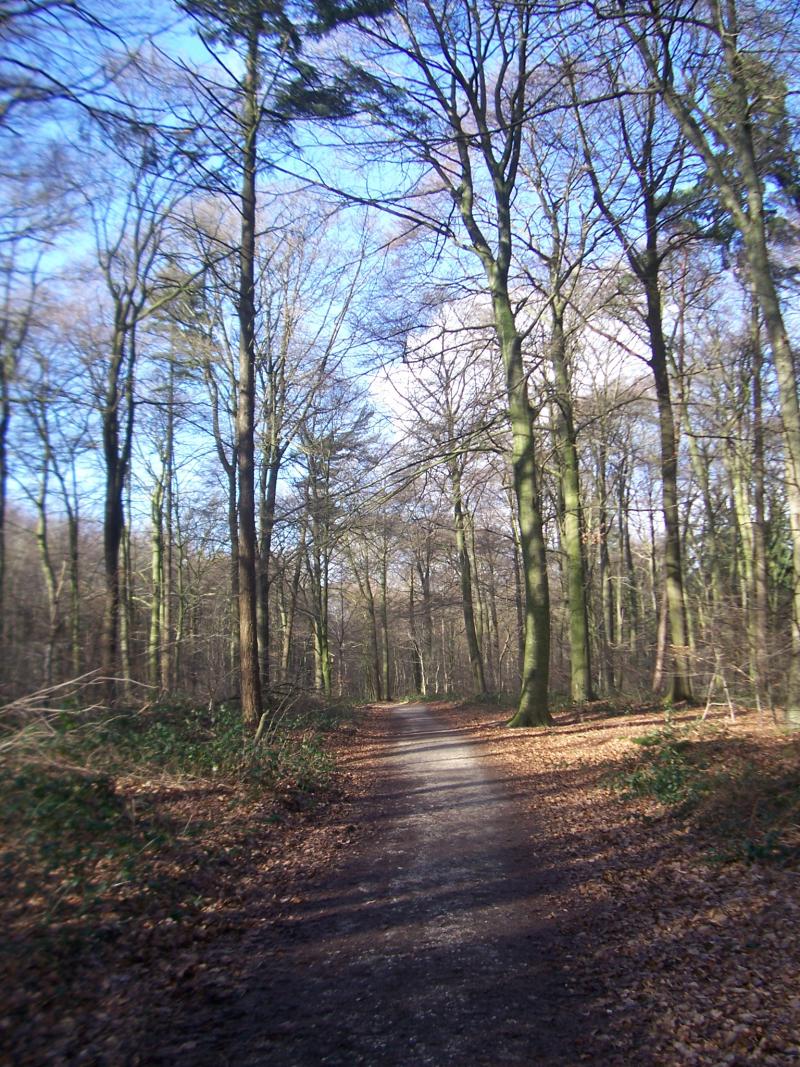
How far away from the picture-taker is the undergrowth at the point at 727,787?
5617 mm

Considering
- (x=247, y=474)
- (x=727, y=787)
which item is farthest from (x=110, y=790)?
(x=247, y=474)

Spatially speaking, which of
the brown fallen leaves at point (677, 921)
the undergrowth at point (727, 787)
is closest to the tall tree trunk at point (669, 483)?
the undergrowth at point (727, 787)

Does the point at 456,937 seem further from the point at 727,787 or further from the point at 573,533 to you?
the point at 573,533

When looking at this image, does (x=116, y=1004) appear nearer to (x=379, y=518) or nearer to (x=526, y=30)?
(x=379, y=518)

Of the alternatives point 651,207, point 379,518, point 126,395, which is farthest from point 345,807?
point 651,207

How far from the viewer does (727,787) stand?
6.58 m

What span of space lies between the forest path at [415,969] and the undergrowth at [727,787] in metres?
1.59

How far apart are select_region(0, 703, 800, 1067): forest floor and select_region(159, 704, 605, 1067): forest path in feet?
0.06

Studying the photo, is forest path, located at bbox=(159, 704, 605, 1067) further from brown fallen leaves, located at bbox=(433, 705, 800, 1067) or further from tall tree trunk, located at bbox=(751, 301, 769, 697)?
tall tree trunk, located at bbox=(751, 301, 769, 697)

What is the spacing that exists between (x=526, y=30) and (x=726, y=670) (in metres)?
11.9

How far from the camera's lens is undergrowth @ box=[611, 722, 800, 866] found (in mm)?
5617

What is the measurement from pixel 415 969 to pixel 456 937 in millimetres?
539

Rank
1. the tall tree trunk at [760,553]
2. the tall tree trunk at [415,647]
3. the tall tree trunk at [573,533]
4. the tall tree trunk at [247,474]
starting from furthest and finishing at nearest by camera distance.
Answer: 1. the tall tree trunk at [415,647]
2. the tall tree trunk at [573,533]
3. the tall tree trunk at [247,474]
4. the tall tree trunk at [760,553]

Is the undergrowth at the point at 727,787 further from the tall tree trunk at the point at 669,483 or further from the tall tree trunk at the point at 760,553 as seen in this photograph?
the tall tree trunk at the point at 669,483
